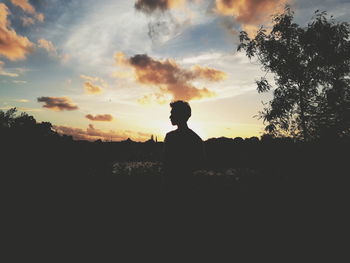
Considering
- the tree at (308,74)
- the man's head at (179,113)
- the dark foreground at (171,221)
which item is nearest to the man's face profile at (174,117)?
the man's head at (179,113)

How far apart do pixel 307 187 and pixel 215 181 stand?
19.7 ft

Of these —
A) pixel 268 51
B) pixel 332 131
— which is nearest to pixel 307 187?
pixel 332 131

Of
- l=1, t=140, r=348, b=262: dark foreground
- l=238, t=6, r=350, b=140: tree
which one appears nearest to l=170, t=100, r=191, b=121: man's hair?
l=1, t=140, r=348, b=262: dark foreground

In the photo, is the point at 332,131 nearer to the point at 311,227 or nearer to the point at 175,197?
the point at 311,227

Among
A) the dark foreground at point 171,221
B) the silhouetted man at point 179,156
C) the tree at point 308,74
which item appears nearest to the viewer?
the silhouetted man at point 179,156

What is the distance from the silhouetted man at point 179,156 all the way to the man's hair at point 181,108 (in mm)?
17

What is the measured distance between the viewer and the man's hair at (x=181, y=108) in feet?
12.0

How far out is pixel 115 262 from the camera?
462cm

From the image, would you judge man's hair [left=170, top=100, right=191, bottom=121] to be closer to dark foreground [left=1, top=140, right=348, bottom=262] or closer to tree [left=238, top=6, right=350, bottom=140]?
dark foreground [left=1, top=140, right=348, bottom=262]

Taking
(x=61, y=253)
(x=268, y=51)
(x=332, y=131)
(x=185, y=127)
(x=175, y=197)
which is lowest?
(x=61, y=253)

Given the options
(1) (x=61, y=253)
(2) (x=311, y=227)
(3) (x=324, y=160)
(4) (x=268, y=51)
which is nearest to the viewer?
(1) (x=61, y=253)

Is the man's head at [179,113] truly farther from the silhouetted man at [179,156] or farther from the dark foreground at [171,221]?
the dark foreground at [171,221]

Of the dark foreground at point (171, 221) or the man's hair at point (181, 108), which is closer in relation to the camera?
the man's hair at point (181, 108)

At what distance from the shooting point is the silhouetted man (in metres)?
3.57
